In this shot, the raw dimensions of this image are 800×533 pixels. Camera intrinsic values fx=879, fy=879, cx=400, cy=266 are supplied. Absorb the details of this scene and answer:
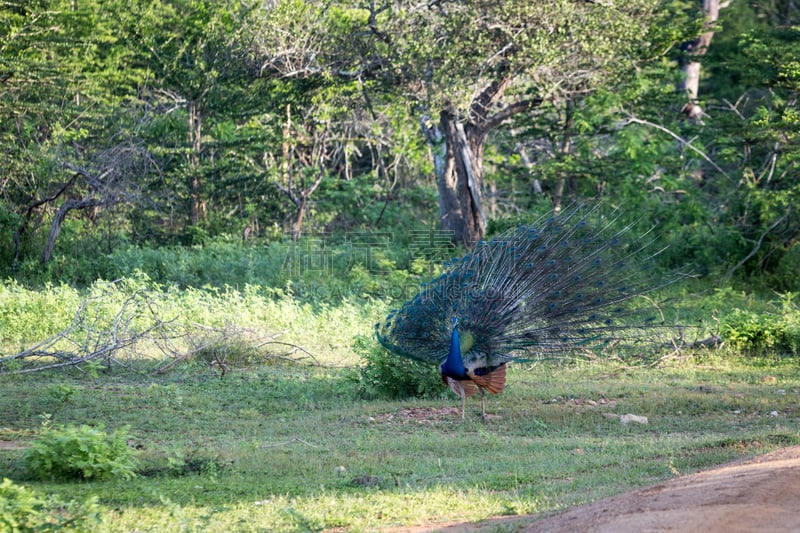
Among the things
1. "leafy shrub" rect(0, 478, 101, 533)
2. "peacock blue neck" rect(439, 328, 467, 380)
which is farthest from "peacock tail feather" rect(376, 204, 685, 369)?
"leafy shrub" rect(0, 478, 101, 533)

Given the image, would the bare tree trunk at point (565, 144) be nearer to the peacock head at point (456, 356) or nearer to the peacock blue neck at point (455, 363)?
the peacock head at point (456, 356)

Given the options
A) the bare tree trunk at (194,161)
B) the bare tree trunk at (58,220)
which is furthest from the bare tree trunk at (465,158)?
the bare tree trunk at (58,220)

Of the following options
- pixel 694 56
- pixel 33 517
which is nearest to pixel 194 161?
pixel 694 56

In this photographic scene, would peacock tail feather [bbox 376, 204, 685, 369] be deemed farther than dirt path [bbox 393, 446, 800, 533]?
Yes

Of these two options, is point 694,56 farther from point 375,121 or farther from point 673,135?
point 375,121

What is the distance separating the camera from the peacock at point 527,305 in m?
9.05

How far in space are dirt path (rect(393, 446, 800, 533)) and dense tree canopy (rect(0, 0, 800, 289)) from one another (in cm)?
1138

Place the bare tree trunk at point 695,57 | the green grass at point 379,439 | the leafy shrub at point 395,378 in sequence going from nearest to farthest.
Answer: the green grass at point 379,439 → the leafy shrub at point 395,378 → the bare tree trunk at point 695,57

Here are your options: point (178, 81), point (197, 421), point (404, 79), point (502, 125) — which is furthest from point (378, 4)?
point (197, 421)

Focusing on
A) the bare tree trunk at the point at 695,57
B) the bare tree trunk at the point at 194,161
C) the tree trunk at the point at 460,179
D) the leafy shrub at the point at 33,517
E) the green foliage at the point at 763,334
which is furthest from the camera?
the bare tree trunk at the point at 194,161

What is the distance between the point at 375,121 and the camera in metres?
19.6

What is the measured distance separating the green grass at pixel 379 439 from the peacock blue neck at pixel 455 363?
0.48 meters

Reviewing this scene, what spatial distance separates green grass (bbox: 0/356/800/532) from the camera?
5.79m

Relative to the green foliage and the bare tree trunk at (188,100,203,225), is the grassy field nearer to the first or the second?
the green foliage
